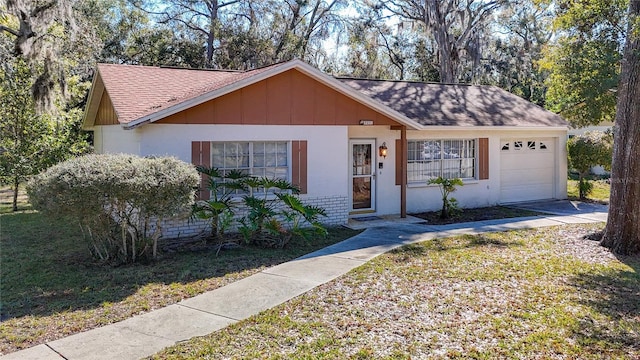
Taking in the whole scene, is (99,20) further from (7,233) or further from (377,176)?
(377,176)

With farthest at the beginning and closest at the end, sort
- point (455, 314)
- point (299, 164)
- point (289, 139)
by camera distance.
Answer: point (299, 164)
point (289, 139)
point (455, 314)

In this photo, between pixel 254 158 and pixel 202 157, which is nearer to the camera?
pixel 202 157

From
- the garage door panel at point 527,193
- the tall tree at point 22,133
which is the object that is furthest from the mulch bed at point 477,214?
the tall tree at point 22,133

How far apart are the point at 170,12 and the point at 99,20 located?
388 centimetres

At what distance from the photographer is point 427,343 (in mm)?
5133

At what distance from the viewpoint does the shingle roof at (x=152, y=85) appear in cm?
1020

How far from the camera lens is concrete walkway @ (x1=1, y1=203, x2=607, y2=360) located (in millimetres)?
4918

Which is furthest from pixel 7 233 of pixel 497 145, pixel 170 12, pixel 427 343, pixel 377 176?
pixel 170 12

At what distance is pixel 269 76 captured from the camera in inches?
424

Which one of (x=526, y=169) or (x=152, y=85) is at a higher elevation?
(x=152, y=85)

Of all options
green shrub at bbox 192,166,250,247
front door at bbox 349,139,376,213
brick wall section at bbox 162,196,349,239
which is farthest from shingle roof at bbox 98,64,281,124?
front door at bbox 349,139,376,213

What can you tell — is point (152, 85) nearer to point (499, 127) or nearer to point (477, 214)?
point (477, 214)

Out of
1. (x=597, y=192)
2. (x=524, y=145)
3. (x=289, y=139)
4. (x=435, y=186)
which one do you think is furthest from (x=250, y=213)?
(x=597, y=192)

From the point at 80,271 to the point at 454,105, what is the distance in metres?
11.9
